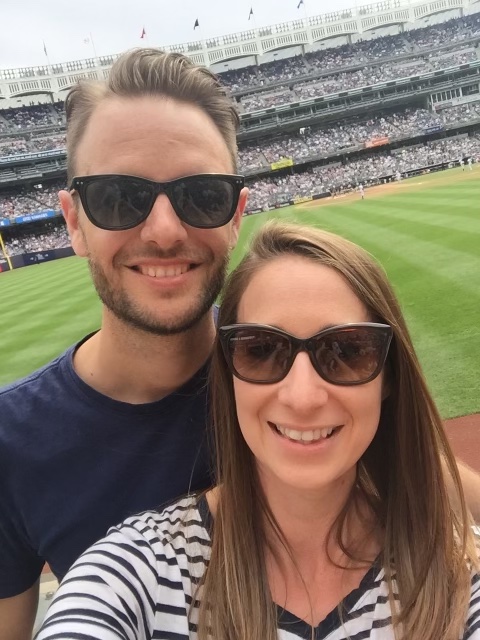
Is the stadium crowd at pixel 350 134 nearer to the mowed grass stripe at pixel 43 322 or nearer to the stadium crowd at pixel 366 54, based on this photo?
the stadium crowd at pixel 366 54

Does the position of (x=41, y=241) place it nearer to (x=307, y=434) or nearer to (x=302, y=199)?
(x=302, y=199)

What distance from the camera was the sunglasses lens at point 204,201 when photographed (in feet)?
7.60

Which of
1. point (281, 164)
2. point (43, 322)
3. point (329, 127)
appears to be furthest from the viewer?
point (329, 127)

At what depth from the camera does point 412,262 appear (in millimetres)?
12883

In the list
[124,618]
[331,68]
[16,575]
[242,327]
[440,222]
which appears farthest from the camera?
[331,68]

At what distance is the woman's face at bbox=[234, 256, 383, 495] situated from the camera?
1823 mm

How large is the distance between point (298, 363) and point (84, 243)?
1.26 metres

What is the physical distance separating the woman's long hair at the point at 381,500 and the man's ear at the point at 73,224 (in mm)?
808

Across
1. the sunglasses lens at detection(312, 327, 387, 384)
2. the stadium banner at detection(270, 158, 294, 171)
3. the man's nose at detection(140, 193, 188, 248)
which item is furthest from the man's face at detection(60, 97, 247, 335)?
the stadium banner at detection(270, 158, 294, 171)

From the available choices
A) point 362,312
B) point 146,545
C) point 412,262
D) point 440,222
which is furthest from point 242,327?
point 440,222

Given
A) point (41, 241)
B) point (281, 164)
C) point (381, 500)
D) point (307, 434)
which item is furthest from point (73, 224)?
point (281, 164)

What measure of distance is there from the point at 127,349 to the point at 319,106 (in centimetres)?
6910

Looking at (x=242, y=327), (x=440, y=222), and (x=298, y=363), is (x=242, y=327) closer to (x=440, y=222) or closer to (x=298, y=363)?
(x=298, y=363)

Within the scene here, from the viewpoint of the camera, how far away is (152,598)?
1.72 metres
